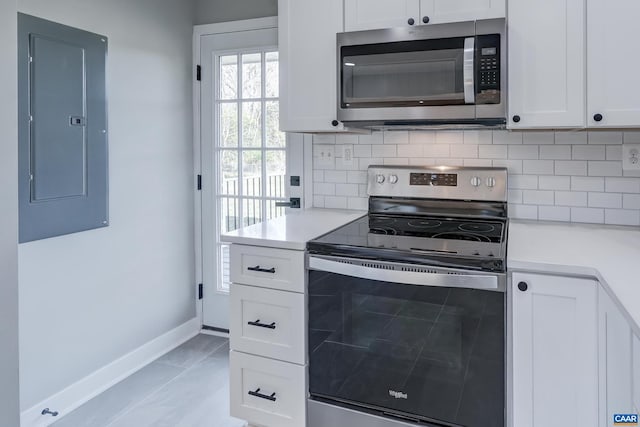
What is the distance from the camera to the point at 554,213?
2.20 m

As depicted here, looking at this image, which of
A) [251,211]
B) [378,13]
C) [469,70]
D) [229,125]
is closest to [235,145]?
[229,125]

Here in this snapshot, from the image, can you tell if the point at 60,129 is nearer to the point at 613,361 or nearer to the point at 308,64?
the point at 308,64

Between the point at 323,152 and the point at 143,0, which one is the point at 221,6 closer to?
the point at 143,0

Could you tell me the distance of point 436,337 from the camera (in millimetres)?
1668

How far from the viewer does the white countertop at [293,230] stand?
1.91 meters

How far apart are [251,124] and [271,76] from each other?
321 mm

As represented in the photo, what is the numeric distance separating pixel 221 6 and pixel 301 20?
99cm

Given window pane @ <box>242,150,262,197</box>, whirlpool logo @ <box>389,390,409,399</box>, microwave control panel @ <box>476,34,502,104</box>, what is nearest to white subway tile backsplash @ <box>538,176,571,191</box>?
microwave control panel @ <box>476,34,502,104</box>

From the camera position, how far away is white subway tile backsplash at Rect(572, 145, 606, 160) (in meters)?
2.10

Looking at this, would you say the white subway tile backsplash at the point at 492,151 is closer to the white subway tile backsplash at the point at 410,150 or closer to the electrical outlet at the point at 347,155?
the white subway tile backsplash at the point at 410,150

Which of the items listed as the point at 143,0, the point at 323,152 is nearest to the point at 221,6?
the point at 143,0

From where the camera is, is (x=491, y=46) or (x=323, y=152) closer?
(x=491, y=46)

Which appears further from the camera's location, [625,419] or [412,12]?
[412,12]

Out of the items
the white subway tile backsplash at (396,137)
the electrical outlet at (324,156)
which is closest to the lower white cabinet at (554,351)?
the white subway tile backsplash at (396,137)
